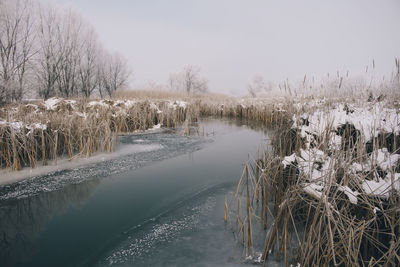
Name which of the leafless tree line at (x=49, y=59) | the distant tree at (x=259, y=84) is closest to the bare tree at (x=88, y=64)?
the leafless tree line at (x=49, y=59)

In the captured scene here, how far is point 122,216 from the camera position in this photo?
2250 millimetres

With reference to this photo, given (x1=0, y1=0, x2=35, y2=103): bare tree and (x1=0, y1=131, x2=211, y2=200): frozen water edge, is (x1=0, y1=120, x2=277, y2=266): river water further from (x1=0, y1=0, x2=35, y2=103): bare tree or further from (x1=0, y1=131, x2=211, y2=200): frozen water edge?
(x1=0, y1=0, x2=35, y2=103): bare tree

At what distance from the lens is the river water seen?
169cm

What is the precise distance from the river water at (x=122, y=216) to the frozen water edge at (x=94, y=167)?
2 centimetres

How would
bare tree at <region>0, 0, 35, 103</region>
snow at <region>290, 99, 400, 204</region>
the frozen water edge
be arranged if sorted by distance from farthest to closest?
bare tree at <region>0, 0, 35, 103</region> < the frozen water edge < snow at <region>290, 99, 400, 204</region>

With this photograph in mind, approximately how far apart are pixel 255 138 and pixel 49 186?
536 cm

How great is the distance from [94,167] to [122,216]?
5.82 feet

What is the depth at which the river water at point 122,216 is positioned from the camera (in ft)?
5.55

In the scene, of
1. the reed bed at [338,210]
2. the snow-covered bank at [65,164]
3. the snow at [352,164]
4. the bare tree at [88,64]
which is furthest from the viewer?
the bare tree at [88,64]

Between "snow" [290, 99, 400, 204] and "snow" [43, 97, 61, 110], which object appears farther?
"snow" [43, 97, 61, 110]

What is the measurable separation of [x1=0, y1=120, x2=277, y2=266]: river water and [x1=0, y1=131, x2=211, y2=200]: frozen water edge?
0.06ft

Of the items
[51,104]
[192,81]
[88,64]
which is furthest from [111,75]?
[51,104]

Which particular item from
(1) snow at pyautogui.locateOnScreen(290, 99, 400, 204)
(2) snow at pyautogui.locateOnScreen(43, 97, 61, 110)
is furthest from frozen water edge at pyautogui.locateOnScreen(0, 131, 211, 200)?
(1) snow at pyautogui.locateOnScreen(290, 99, 400, 204)

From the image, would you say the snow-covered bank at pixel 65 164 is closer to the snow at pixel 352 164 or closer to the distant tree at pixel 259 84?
the snow at pixel 352 164
